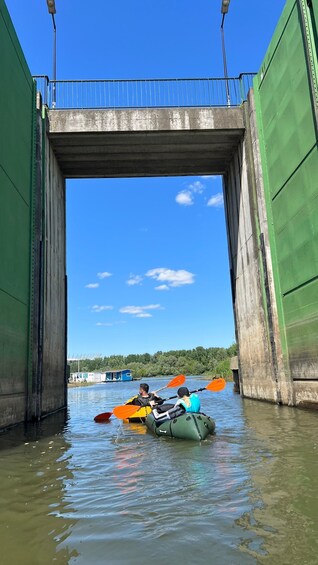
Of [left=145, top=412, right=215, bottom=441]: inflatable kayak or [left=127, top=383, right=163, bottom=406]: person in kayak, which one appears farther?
[left=127, top=383, right=163, bottom=406]: person in kayak

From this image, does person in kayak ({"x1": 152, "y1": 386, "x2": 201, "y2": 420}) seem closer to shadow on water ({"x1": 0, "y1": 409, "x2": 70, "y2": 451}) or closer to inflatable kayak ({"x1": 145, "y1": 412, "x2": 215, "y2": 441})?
inflatable kayak ({"x1": 145, "y1": 412, "x2": 215, "y2": 441})

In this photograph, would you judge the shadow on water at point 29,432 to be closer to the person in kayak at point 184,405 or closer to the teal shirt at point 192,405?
the person in kayak at point 184,405

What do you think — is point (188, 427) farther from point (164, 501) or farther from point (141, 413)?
point (164, 501)

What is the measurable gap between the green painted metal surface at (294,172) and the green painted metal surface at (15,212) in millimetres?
7838

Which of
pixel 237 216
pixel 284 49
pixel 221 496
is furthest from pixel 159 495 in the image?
pixel 237 216

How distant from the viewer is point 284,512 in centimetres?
399

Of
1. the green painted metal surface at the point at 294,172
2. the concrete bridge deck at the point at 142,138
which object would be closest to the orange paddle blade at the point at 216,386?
the green painted metal surface at the point at 294,172

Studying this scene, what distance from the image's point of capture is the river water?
10.7 ft

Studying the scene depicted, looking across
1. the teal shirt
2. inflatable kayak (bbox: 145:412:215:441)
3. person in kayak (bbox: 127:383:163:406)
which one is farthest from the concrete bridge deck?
inflatable kayak (bbox: 145:412:215:441)

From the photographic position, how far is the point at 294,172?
39.0 ft

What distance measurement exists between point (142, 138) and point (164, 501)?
1390 cm

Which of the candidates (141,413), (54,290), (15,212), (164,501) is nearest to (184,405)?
(141,413)

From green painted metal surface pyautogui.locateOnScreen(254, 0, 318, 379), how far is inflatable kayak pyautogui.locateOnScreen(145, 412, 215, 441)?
4.19 m

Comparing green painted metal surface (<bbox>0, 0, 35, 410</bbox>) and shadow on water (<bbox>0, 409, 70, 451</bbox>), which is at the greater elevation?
green painted metal surface (<bbox>0, 0, 35, 410</bbox>)
